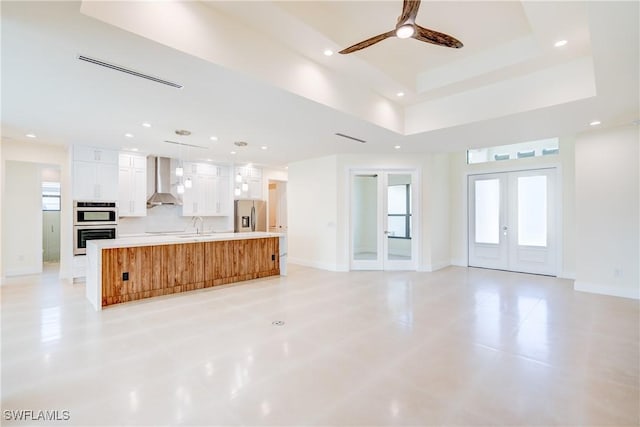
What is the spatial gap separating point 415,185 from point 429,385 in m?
5.21

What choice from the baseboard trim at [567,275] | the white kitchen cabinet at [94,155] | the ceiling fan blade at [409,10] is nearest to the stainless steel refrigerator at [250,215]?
the white kitchen cabinet at [94,155]

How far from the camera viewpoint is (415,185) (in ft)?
23.0

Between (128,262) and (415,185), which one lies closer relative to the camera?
(128,262)

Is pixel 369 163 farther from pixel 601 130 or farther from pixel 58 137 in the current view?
pixel 58 137

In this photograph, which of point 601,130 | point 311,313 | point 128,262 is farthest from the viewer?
point 601,130

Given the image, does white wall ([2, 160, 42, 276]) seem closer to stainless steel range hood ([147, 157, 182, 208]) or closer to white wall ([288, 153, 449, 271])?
stainless steel range hood ([147, 157, 182, 208])

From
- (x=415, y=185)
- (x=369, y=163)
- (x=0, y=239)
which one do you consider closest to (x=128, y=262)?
(x=0, y=239)

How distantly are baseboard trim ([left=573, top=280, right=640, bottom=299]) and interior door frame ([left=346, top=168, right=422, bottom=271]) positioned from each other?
9.34 feet

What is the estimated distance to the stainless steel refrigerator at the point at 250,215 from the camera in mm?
8555

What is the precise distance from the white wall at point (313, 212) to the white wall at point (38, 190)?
15.6 ft

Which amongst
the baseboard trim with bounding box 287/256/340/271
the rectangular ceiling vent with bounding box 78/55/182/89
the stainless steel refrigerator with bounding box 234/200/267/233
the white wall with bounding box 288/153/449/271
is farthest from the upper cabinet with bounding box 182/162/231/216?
the rectangular ceiling vent with bounding box 78/55/182/89

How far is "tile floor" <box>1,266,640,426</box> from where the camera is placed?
2078 mm

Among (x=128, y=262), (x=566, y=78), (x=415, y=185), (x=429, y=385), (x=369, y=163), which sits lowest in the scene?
(x=429, y=385)

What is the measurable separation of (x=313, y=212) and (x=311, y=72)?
429 centimetres
